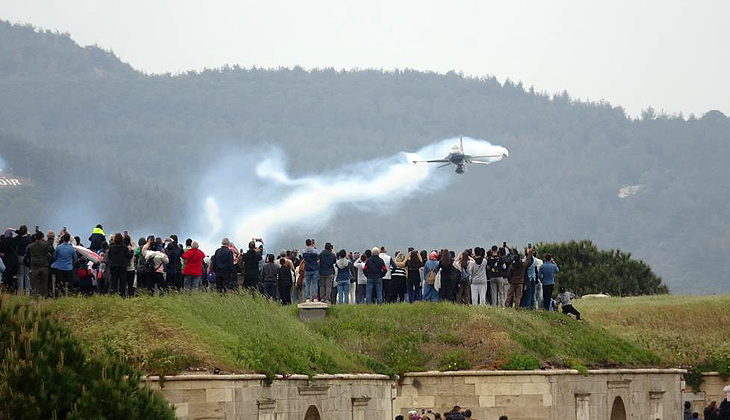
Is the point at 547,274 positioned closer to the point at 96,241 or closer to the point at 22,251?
the point at 96,241

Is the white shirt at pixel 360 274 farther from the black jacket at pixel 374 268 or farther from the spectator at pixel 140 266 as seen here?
the spectator at pixel 140 266

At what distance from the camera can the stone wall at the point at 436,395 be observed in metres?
32.9

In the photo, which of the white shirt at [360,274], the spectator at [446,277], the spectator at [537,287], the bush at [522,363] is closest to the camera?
the bush at [522,363]

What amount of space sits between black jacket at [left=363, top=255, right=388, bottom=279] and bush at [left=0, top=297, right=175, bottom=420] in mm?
17601

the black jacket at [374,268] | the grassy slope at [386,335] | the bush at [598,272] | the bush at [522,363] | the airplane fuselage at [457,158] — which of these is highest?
the airplane fuselage at [457,158]

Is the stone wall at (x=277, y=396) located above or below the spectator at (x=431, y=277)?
below

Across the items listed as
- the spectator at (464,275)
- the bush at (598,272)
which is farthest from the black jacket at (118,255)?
the bush at (598,272)

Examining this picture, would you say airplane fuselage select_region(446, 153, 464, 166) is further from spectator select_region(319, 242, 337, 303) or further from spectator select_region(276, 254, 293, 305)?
spectator select_region(276, 254, 293, 305)

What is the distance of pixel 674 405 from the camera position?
47719mm

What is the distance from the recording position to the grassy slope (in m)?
33.7

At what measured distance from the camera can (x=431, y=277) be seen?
148 ft

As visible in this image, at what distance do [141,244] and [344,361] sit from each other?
6.02 meters

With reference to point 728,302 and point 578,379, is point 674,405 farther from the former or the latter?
point 728,302

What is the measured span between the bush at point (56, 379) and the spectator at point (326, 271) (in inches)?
653
